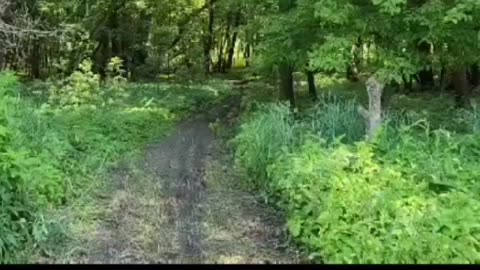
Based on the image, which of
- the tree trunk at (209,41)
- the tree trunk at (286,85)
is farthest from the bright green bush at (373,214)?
the tree trunk at (209,41)

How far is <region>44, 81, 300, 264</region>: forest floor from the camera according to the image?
4.90 m

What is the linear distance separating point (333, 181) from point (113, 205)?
2224 mm

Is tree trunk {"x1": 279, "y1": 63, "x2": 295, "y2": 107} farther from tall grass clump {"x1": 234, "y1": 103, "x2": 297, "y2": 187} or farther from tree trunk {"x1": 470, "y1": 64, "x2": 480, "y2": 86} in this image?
tree trunk {"x1": 470, "y1": 64, "x2": 480, "y2": 86}

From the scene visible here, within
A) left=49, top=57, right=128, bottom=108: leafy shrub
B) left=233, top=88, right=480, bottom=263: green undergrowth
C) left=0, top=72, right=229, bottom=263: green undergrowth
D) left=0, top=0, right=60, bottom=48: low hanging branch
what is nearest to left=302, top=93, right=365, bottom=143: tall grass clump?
left=233, top=88, right=480, bottom=263: green undergrowth

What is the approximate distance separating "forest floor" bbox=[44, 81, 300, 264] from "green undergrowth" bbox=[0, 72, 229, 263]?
0.76ft

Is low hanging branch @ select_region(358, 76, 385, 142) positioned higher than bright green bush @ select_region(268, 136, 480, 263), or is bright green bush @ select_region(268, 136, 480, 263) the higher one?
low hanging branch @ select_region(358, 76, 385, 142)

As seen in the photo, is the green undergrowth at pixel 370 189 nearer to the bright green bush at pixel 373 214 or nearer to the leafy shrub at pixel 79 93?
the bright green bush at pixel 373 214

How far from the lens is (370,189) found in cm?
500

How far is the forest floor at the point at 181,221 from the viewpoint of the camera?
490cm

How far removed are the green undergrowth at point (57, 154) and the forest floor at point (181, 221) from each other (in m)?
0.23

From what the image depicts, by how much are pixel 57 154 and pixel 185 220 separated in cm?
183

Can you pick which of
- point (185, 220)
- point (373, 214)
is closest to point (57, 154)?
point (185, 220)

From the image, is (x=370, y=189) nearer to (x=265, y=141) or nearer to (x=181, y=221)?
(x=181, y=221)

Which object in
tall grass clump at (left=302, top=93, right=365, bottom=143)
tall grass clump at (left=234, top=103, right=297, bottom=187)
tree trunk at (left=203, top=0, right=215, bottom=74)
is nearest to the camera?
tall grass clump at (left=234, top=103, right=297, bottom=187)
